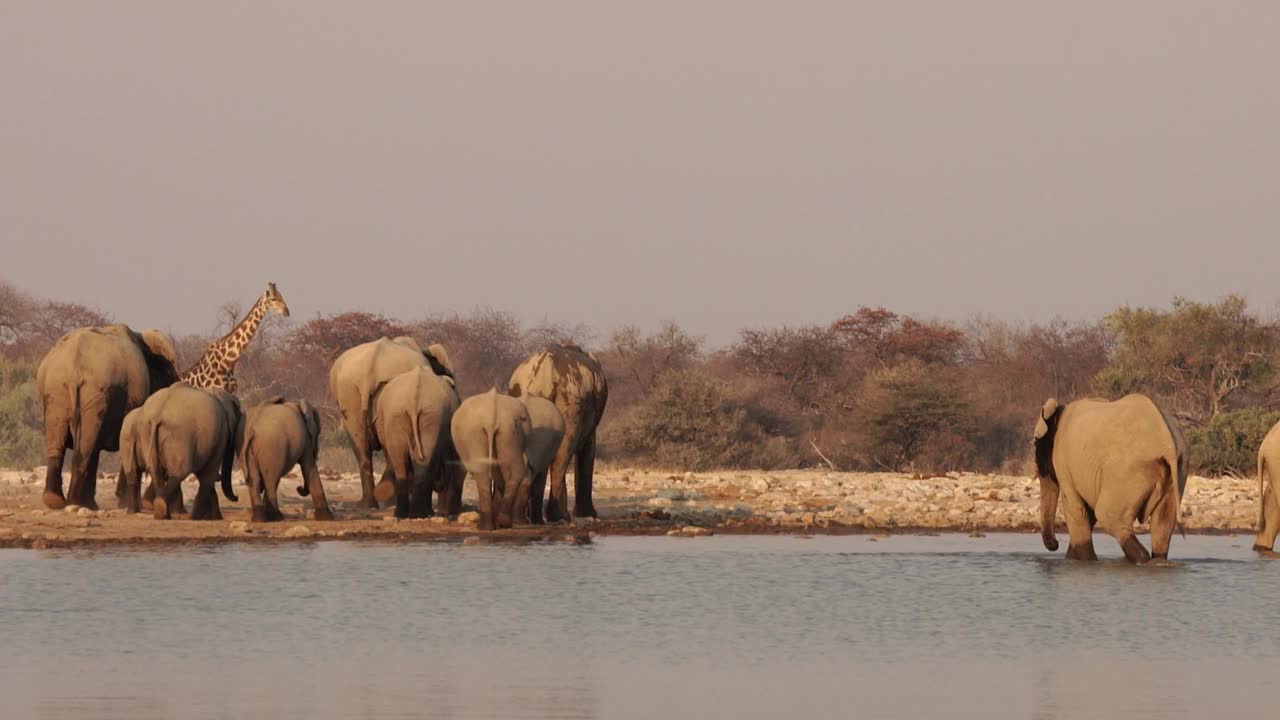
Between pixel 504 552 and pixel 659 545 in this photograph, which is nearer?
pixel 504 552

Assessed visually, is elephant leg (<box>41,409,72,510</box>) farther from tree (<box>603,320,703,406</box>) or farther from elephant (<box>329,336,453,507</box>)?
tree (<box>603,320,703,406</box>)

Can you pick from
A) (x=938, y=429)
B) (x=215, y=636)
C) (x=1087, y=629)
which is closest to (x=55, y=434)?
(x=215, y=636)

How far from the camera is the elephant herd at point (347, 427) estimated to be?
20.4 meters

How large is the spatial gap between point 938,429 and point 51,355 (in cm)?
1958

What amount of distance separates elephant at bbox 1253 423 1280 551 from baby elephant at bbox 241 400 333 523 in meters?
9.49

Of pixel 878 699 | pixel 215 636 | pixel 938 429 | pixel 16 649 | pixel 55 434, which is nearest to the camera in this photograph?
pixel 878 699

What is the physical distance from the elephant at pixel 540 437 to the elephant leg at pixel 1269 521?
7136 mm

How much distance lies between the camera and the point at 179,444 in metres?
20.2

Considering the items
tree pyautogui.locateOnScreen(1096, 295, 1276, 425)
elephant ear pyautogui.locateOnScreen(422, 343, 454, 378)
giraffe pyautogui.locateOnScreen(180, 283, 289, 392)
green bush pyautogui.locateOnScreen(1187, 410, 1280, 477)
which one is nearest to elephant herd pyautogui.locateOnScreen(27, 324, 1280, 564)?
elephant ear pyautogui.locateOnScreen(422, 343, 454, 378)

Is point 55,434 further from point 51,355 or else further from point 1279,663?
point 1279,663

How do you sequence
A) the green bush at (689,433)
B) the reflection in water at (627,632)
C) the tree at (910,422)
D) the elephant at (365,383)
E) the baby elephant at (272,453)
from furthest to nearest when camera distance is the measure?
the tree at (910,422), the green bush at (689,433), the elephant at (365,383), the baby elephant at (272,453), the reflection in water at (627,632)

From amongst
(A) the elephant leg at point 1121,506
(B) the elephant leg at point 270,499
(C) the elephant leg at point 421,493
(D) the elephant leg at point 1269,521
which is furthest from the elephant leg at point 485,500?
(D) the elephant leg at point 1269,521

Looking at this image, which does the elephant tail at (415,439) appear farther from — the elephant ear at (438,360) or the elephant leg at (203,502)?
the elephant ear at (438,360)

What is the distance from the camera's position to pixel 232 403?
2180 centimetres
